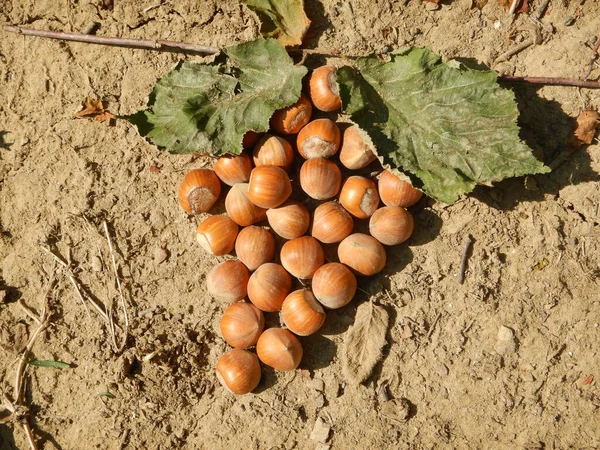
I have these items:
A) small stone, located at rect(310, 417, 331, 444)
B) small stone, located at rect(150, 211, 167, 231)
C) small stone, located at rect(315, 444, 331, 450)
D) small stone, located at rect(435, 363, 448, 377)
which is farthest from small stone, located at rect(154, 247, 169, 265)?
small stone, located at rect(435, 363, 448, 377)

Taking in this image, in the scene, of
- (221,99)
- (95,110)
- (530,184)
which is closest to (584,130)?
(530,184)

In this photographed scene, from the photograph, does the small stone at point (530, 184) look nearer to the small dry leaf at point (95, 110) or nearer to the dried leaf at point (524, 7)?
the dried leaf at point (524, 7)

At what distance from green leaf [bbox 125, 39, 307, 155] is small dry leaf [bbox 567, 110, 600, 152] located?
1969 mm

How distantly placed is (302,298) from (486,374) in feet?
4.52

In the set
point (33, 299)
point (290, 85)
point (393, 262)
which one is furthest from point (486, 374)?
point (33, 299)

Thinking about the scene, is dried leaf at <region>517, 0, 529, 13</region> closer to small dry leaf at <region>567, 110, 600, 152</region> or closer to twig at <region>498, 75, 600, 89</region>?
twig at <region>498, 75, 600, 89</region>

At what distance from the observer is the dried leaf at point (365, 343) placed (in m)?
3.77

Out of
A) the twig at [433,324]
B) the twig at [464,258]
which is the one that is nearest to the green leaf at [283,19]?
the twig at [464,258]

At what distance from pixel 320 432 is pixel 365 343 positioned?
2.25 ft

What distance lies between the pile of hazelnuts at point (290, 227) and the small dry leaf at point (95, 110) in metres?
0.88

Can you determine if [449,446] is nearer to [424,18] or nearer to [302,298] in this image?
[302,298]

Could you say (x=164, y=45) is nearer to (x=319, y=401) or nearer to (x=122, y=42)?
(x=122, y=42)

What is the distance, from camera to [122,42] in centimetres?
411

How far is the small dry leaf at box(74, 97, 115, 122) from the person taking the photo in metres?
4.13
